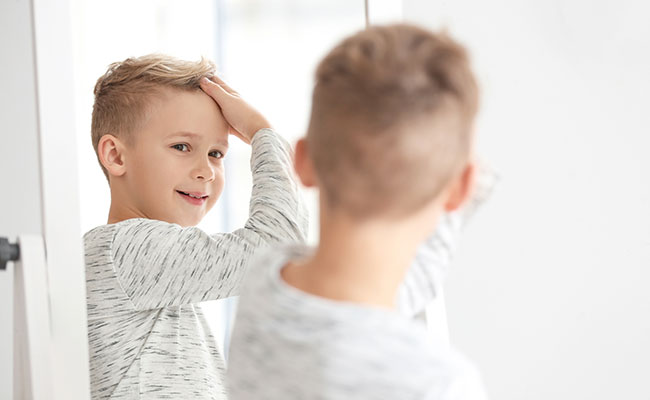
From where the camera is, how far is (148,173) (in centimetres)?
86

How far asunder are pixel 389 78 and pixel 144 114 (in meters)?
0.48

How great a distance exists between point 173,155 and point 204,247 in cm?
15

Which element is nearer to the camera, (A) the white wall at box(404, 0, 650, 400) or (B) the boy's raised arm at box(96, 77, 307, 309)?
(B) the boy's raised arm at box(96, 77, 307, 309)

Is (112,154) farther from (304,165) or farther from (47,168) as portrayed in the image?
(304,165)

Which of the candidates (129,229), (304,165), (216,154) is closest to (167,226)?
(129,229)

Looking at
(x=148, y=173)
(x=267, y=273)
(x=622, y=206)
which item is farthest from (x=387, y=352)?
(x=622, y=206)

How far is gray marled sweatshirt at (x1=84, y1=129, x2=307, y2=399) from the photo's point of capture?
754mm

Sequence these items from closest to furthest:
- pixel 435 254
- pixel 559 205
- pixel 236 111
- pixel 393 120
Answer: pixel 393 120, pixel 435 254, pixel 236 111, pixel 559 205

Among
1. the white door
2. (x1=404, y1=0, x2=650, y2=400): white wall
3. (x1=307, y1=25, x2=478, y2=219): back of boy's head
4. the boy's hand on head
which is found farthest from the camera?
(x1=404, y1=0, x2=650, y2=400): white wall

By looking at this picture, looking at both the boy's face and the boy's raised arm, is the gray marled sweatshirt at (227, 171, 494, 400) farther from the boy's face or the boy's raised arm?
the boy's face

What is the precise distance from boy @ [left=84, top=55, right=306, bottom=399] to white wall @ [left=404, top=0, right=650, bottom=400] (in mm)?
406

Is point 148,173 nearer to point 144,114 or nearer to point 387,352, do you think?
point 144,114

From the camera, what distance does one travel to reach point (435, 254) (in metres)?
0.58

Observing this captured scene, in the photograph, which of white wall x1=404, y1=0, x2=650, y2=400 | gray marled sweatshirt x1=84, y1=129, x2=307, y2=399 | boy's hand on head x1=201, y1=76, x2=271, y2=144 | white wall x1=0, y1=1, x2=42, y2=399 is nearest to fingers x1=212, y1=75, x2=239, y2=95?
boy's hand on head x1=201, y1=76, x2=271, y2=144
